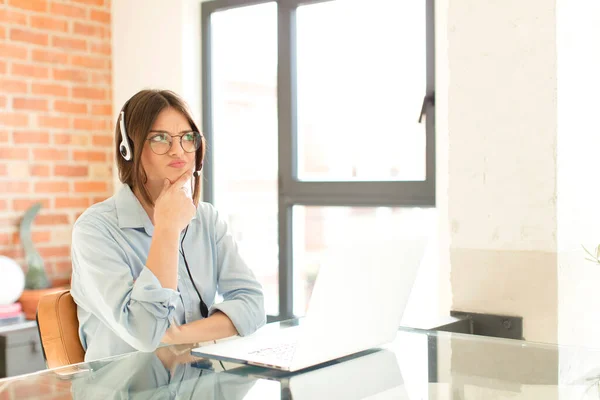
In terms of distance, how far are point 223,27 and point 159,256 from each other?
7.33 feet

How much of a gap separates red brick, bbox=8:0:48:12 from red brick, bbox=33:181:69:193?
828 millimetres

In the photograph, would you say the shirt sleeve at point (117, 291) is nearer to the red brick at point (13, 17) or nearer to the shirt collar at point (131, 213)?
the shirt collar at point (131, 213)

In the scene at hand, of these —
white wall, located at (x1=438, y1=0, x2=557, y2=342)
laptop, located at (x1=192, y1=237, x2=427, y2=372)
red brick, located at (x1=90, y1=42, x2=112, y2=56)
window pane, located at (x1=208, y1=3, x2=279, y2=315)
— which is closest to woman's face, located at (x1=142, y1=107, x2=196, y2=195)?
laptop, located at (x1=192, y1=237, x2=427, y2=372)

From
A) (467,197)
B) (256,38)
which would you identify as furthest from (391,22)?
(467,197)

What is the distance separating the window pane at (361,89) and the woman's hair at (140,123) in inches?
52.0

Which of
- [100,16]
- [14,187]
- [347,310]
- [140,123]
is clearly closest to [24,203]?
[14,187]

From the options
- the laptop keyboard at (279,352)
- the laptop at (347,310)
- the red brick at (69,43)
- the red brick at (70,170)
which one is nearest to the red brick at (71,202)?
the red brick at (70,170)

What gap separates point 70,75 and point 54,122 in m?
0.26

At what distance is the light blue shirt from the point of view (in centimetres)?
177

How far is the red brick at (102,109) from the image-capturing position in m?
3.88

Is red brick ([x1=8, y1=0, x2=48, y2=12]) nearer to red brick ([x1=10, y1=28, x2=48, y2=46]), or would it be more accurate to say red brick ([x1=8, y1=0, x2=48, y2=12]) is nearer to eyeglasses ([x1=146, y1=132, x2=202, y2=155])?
red brick ([x1=10, y1=28, x2=48, y2=46])

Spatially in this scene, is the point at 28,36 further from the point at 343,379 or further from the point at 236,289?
the point at 343,379

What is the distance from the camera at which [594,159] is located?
7.98ft

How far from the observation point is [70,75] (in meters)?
3.77
